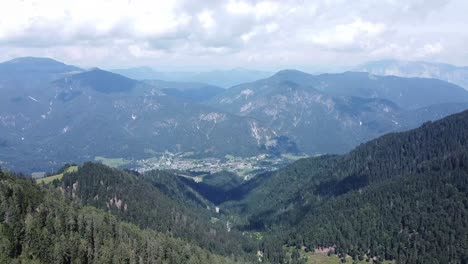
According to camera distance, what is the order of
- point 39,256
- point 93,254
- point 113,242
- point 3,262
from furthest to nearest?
1. point 113,242
2. point 93,254
3. point 39,256
4. point 3,262

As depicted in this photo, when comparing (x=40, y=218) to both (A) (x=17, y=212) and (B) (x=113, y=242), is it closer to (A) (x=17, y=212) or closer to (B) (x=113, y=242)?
(A) (x=17, y=212)

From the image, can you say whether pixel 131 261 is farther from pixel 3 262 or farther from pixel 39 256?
pixel 3 262

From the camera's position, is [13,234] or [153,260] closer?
[13,234]

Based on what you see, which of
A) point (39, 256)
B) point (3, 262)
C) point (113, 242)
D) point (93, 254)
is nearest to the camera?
point (3, 262)

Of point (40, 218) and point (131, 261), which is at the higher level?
point (40, 218)

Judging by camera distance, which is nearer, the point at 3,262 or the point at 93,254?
the point at 3,262

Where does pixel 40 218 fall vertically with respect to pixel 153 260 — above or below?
above

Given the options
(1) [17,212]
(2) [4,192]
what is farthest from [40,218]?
(2) [4,192]

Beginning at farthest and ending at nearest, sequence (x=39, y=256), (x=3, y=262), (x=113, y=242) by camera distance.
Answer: (x=113, y=242) < (x=39, y=256) < (x=3, y=262)

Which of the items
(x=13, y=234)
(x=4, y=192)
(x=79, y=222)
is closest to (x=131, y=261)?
(x=79, y=222)
